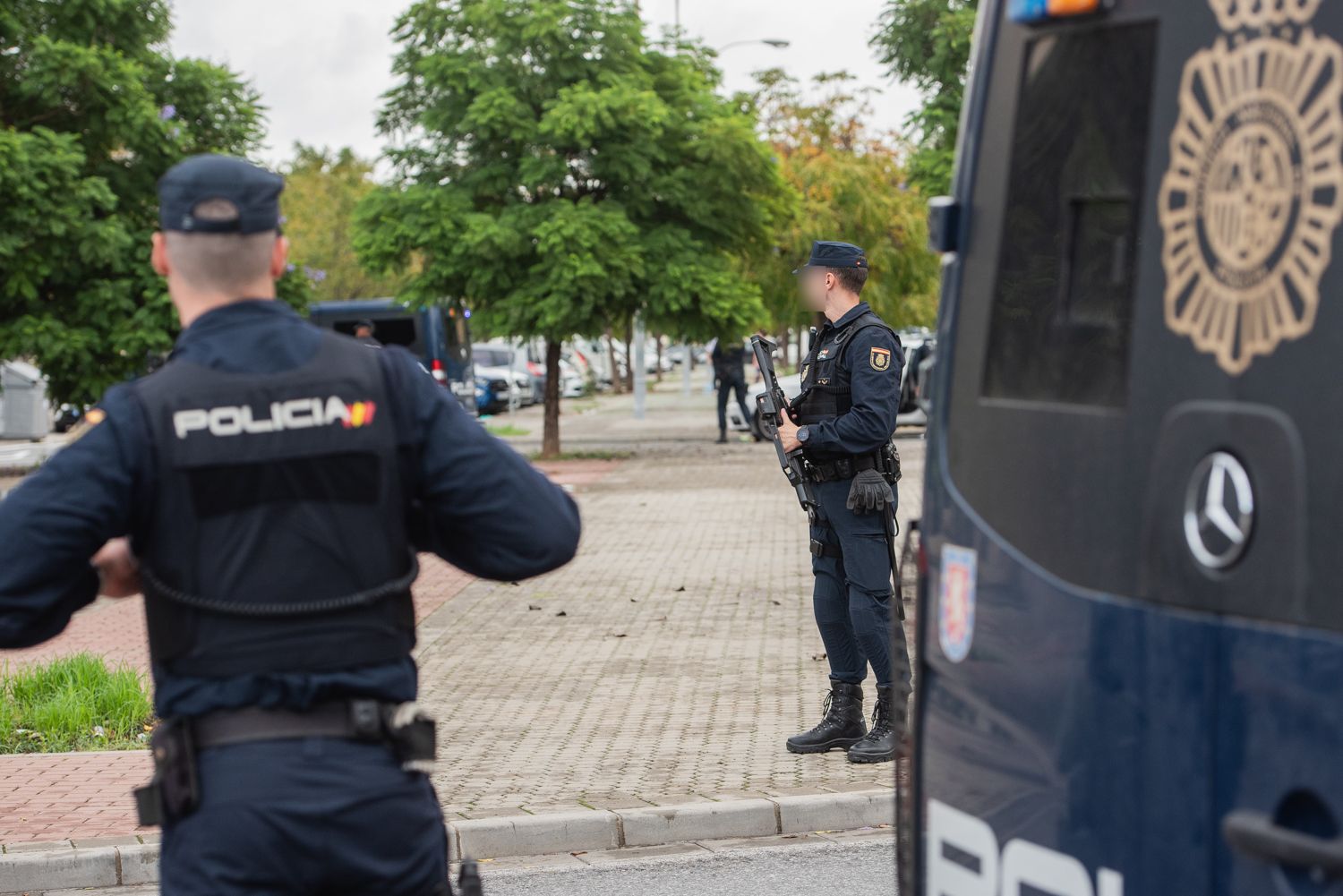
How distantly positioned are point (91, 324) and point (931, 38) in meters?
14.7

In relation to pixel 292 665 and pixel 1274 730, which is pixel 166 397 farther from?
pixel 1274 730

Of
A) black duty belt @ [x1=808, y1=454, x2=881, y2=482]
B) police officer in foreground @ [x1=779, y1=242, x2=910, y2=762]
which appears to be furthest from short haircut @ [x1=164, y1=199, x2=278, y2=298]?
black duty belt @ [x1=808, y1=454, x2=881, y2=482]

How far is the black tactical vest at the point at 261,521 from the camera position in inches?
103

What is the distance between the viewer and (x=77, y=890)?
5.86 metres

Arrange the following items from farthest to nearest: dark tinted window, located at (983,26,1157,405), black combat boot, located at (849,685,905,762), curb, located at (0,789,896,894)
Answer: black combat boot, located at (849,685,905,762)
curb, located at (0,789,896,894)
dark tinted window, located at (983,26,1157,405)

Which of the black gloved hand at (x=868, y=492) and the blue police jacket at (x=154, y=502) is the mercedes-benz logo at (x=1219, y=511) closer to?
the blue police jacket at (x=154, y=502)

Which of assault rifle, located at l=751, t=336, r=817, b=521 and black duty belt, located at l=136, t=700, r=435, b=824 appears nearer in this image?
black duty belt, located at l=136, t=700, r=435, b=824

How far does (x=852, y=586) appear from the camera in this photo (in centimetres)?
678

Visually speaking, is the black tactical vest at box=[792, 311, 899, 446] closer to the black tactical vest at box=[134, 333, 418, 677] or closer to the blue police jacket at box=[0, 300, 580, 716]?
the blue police jacket at box=[0, 300, 580, 716]

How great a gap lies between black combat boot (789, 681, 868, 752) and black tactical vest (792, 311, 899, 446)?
1126 millimetres

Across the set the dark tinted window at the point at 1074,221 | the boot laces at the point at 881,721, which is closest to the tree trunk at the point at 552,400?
the boot laces at the point at 881,721

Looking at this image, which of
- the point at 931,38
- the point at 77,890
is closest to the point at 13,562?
the point at 77,890

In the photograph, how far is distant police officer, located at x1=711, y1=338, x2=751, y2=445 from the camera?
25.8 meters

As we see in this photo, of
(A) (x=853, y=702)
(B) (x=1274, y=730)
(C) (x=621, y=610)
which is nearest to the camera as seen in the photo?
(B) (x=1274, y=730)
